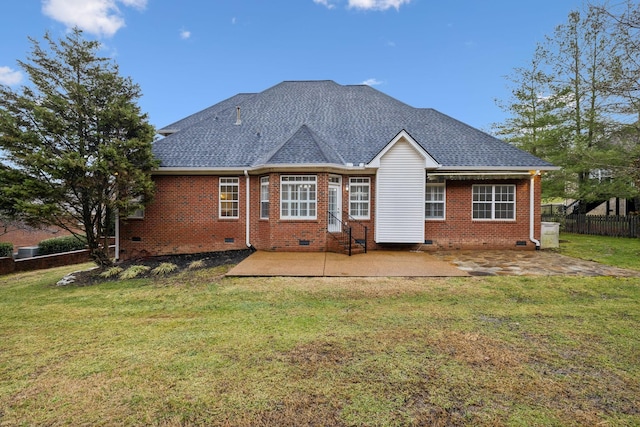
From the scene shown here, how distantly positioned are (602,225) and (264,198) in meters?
22.4

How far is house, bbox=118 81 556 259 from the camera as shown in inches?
466

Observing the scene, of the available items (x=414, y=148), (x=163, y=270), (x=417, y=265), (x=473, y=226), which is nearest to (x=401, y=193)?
(x=414, y=148)

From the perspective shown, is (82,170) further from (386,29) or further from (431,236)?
(386,29)

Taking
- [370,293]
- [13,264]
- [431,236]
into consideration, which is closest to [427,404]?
[370,293]

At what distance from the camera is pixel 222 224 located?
12.8m

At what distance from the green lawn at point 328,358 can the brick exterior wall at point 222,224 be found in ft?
19.8

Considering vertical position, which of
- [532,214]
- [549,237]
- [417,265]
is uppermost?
[532,214]

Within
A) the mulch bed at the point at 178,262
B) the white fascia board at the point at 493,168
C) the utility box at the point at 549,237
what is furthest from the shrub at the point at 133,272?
the utility box at the point at 549,237

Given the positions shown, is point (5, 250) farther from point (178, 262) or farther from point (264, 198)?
point (264, 198)

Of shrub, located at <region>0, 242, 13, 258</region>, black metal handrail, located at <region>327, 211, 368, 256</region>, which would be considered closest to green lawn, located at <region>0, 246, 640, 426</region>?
black metal handrail, located at <region>327, 211, 368, 256</region>

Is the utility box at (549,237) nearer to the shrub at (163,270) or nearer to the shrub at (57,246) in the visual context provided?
the shrub at (163,270)

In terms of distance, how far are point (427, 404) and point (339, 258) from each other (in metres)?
7.76

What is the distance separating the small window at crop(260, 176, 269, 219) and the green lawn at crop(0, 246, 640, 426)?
6048 millimetres

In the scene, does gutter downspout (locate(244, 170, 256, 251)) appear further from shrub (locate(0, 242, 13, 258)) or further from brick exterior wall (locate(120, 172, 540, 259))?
shrub (locate(0, 242, 13, 258))
